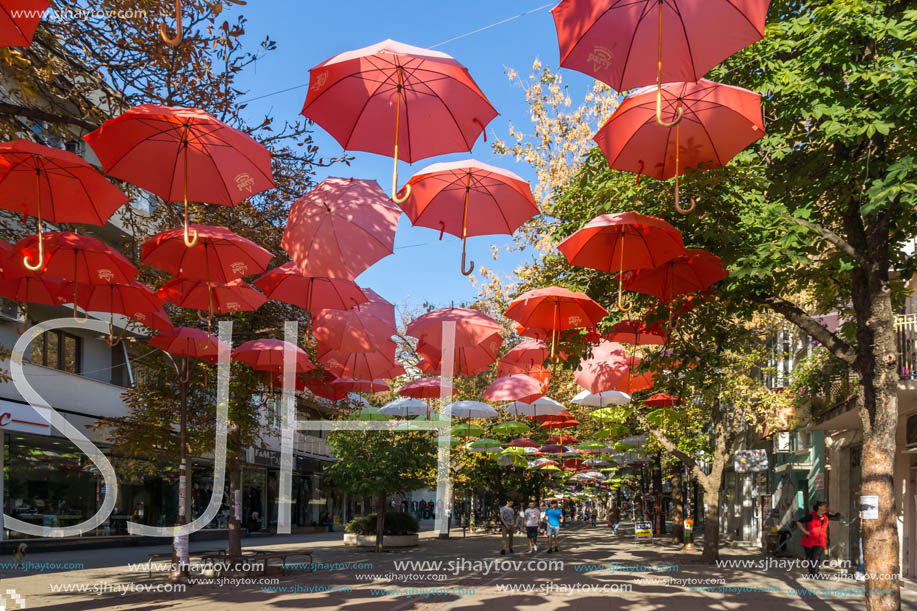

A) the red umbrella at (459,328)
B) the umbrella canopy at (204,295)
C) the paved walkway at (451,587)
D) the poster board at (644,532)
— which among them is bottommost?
the poster board at (644,532)

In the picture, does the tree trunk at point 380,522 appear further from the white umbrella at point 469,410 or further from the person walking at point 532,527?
the white umbrella at point 469,410

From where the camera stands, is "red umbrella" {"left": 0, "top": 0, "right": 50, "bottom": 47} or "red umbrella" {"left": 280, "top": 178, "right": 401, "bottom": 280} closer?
"red umbrella" {"left": 0, "top": 0, "right": 50, "bottom": 47}

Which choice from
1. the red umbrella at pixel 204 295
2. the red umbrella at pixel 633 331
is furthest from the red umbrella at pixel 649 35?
the red umbrella at pixel 204 295

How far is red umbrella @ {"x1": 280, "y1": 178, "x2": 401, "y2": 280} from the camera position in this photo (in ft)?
32.5

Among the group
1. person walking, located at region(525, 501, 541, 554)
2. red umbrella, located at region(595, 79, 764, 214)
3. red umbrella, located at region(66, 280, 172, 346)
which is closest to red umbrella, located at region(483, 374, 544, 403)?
red umbrella, located at region(66, 280, 172, 346)

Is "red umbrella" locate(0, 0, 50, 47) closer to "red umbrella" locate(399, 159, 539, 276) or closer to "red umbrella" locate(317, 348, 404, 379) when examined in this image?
"red umbrella" locate(399, 159, 539, 276)

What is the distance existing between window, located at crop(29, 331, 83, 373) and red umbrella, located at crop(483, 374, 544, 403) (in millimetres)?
15463

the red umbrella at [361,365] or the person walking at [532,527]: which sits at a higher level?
the red umbrella at [361,365]

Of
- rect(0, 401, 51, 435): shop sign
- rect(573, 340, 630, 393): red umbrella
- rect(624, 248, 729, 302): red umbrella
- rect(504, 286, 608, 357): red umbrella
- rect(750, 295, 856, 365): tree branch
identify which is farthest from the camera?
rect(0, 401, 51, 435): shop sign

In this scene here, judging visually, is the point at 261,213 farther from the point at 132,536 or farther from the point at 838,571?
the point at 132,536

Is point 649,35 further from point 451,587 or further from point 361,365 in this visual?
point 451,587

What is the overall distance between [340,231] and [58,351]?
22430 mm

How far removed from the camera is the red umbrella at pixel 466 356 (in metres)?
15.4

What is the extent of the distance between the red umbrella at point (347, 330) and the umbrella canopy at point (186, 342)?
8.17ft
